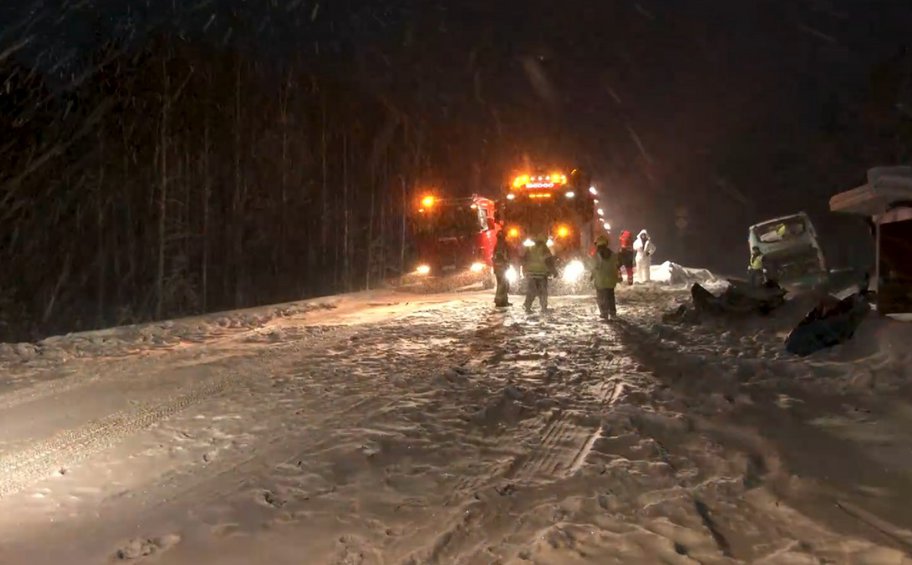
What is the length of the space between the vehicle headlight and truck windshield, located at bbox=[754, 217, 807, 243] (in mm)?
6404

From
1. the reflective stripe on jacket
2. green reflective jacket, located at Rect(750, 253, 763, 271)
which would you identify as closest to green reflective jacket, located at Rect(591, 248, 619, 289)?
the reflective stripe on jacket

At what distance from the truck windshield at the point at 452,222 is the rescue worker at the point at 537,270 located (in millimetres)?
12574

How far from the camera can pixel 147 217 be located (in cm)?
3897

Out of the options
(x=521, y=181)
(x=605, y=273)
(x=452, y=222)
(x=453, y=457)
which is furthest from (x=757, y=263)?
(x=453, y=457)

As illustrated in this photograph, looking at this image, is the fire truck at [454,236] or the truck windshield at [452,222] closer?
the fire truck at [454,236]

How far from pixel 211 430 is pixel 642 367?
5.77 metres

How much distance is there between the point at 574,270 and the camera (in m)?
27.2

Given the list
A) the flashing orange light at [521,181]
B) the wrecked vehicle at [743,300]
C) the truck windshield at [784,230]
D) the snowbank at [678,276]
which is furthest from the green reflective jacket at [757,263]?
the flashing orange light at [521,181]

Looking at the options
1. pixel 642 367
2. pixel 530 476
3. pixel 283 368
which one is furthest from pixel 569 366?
pixel 530 476

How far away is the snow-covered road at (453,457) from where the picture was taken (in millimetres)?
4938

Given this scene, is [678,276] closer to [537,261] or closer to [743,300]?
[537,261]

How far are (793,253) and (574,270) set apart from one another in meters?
7.74

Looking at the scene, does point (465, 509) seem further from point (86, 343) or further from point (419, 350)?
point (86, 343)

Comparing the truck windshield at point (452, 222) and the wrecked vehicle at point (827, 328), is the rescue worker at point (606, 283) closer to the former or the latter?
the wrecked vehicle at point (827, 328)
